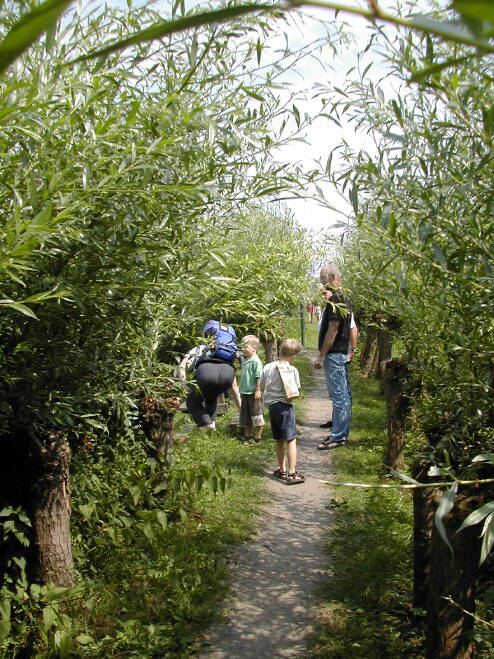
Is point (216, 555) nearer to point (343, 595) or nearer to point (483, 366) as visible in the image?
point (343, 595)

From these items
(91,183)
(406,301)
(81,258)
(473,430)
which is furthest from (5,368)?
(473,430)

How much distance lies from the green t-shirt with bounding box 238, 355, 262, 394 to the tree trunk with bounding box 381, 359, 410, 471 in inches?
96.5

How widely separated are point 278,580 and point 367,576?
0.77 meters

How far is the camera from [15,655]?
4.09 metres

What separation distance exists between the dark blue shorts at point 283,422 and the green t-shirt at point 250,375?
2.07 metres

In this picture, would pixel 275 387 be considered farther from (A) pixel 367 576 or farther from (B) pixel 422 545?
(B) pixel 422 545

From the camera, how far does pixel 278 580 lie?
5.70 meters

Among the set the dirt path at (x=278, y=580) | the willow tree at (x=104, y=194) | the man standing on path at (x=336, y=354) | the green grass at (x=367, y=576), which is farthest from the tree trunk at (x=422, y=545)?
the man standing on path at (x=336, y=354)

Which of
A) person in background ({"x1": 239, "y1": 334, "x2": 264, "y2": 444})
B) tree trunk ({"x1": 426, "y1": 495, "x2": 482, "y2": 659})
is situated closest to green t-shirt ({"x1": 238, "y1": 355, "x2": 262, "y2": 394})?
person in background ({"x1": 239, "y1": 334, "x2": 264, "y2": 444})

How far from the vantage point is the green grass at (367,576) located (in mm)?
4472

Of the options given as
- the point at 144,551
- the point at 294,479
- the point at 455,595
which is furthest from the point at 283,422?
the point at 455,595

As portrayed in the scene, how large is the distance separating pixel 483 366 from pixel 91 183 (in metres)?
2.18

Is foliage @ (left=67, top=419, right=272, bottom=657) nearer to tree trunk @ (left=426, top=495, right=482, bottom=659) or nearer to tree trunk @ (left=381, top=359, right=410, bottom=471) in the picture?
tree trunk @ (left=426, top=495, right=482, bottom=659)

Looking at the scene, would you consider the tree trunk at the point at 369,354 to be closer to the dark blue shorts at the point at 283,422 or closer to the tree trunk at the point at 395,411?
the tree trunk at the point at 395,411
